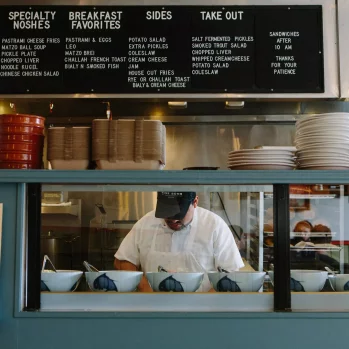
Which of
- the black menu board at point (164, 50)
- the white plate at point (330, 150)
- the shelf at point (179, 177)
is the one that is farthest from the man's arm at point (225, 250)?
the black menu board at point (164, 50)

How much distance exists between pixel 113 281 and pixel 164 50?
5.39 feet

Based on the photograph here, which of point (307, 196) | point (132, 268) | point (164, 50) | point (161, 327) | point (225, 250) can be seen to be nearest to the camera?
point (161, 327)

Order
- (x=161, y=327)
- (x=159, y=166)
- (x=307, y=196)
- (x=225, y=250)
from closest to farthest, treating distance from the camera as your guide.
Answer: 1. (x=161, y=327)
2. (x=159, y=166)
3. (x=225, y=250)
4. (x=307, y=196)

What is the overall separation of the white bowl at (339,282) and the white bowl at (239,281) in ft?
0.83

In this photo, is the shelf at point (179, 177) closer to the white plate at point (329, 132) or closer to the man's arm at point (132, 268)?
the white plate at point (329, 132)

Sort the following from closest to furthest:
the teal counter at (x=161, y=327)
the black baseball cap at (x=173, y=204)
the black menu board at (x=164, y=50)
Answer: the teal counter at (x=161, y=327) < the black baseball cap at (x=173, y=204) < the black menu board at (x=164, y=50)

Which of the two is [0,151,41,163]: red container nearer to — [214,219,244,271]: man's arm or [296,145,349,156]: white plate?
[214,219,244,271]: man's arm

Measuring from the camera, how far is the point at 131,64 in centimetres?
272

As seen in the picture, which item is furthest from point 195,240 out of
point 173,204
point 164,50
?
point 164,50

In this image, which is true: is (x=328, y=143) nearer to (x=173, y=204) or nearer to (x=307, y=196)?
(x=173, y=204)

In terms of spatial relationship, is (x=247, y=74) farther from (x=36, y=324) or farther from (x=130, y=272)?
(x=36, y=324)

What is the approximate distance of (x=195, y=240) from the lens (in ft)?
6.38

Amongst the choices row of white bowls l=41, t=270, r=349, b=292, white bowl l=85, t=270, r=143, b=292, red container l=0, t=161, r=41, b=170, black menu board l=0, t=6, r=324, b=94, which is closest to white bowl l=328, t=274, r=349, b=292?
row of white bowls l=41, t=270, r=349, b=292

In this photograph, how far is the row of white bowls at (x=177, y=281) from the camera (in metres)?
1.54
